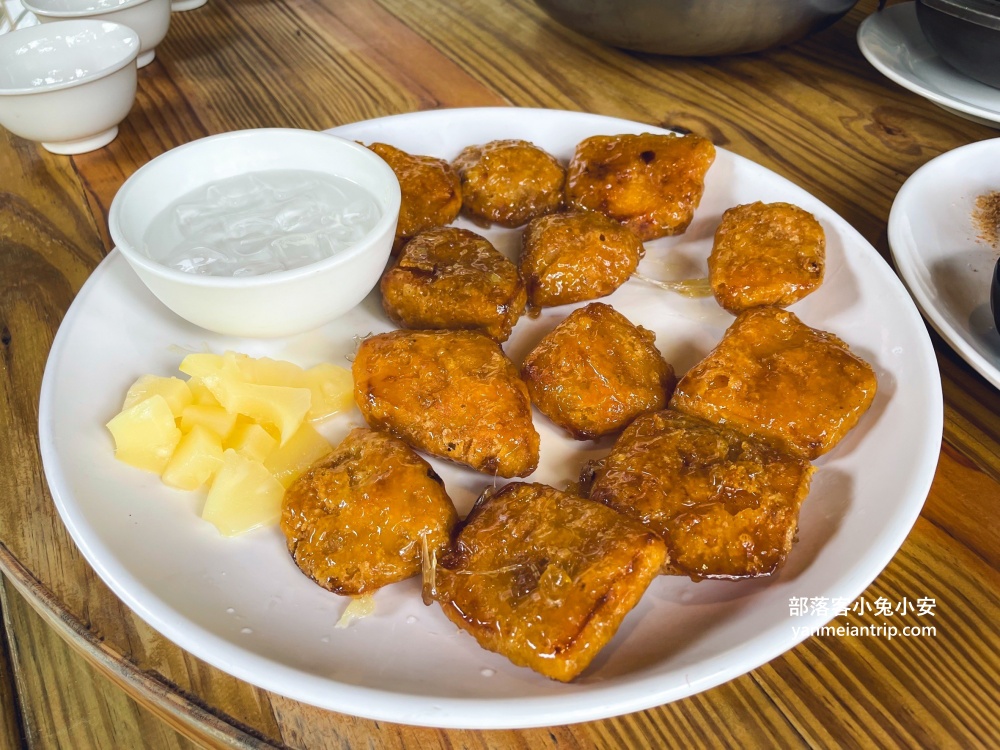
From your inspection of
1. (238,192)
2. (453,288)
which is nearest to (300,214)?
(238,192)

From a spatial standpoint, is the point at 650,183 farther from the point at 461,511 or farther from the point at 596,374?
the point at 461,511

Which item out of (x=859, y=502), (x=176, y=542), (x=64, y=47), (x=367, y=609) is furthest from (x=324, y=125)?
(x=859, y=502)

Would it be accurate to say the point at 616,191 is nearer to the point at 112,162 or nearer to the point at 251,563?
the point at 251,563

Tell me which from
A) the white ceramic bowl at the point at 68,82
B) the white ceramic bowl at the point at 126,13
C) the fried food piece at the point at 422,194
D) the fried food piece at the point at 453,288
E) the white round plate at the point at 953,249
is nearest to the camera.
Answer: the white round plate at the point at 953,249

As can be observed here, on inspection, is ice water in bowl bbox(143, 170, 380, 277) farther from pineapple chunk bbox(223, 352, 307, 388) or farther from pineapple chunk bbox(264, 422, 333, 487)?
pineapple chunk bbox(264, 422, 333, 487)

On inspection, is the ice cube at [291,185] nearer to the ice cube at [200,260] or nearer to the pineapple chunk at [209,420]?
the ice cube at [200,260]

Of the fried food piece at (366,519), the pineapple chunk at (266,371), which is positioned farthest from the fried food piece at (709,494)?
the pineapple chunk at (266,371)
